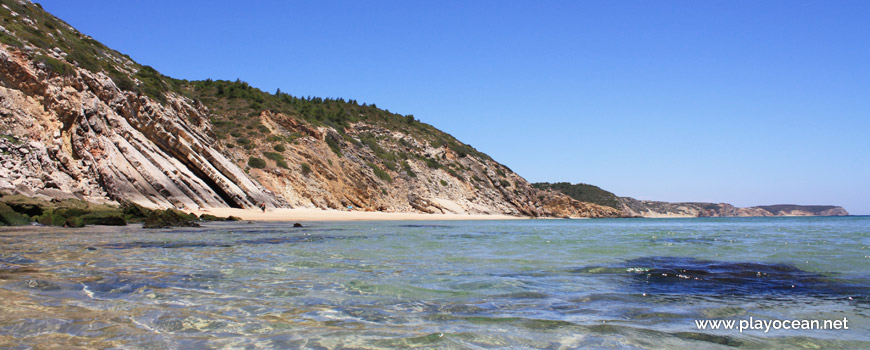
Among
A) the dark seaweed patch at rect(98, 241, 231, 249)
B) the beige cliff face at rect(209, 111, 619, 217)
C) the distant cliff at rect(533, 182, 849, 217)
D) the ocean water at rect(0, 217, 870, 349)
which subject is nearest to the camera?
the ocean water at rect(0, 217, 870, 349)

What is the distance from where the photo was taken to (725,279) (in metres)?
7.43

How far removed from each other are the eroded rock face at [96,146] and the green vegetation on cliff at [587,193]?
88269 mm

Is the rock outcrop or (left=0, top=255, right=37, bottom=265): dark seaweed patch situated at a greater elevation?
the rock outcrop

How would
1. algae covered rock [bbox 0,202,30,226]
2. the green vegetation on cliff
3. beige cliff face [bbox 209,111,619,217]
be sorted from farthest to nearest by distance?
the green vegetation on cliff
beige cliff face [bbox 209,111,619,217]
algae covered rock [bbox 0,202,30,226]

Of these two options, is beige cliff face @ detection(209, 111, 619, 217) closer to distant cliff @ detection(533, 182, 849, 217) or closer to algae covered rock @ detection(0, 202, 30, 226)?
algae covered rock @ detection(0, 202, 30, 226)

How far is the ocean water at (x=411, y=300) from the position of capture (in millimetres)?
3973

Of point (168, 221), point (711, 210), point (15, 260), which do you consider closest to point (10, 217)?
point (168, 221)

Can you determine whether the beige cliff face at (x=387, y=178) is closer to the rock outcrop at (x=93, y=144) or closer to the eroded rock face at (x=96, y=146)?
the eroded rock face at (x=96, y=146)

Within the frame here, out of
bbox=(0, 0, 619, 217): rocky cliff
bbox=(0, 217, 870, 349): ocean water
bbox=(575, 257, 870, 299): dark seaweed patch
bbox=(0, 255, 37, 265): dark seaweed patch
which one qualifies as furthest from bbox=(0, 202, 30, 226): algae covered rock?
bbox=(575, 257, 870, 299): dark seaweed patch

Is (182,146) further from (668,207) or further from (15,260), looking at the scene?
(668,207)

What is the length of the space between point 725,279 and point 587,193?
364 ft

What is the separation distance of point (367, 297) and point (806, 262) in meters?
8.44

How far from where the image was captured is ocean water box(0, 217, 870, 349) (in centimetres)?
397

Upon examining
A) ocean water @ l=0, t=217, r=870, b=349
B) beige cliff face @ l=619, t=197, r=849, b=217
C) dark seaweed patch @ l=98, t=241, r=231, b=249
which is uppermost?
beige cliff face @ l=619, t=197, r=849, b=217
